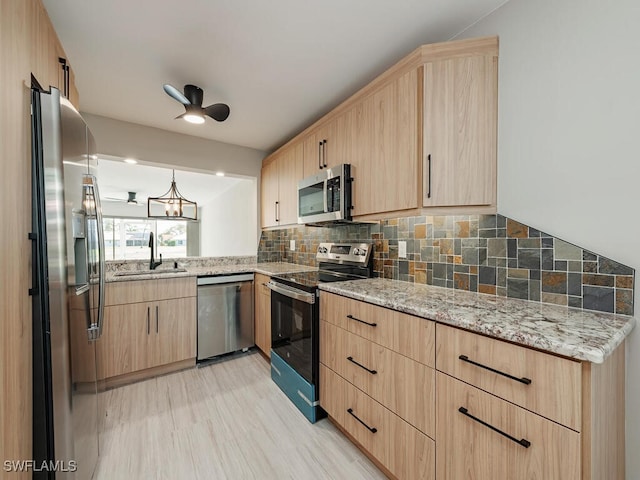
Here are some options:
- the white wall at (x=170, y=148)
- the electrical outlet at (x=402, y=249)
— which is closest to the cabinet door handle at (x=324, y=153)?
the electrical outlet at (x=402, y=249)

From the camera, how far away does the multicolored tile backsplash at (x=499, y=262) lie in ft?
3.75

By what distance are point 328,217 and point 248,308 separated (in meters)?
1.56

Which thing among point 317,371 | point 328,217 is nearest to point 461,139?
point 328,217

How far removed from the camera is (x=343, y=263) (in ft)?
8.33

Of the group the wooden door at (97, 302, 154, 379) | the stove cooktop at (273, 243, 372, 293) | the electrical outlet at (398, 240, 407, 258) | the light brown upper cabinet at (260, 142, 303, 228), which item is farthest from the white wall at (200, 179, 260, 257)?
the electrical outlet at (398, 240, 407, 258)

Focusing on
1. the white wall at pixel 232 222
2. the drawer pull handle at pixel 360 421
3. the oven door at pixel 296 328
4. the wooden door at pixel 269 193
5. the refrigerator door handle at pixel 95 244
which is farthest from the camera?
the white wall at pixel 232 222

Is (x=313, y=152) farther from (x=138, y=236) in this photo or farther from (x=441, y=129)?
(x=138, y=236)

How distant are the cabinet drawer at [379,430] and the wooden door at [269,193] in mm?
2030

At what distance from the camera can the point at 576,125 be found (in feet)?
3.86

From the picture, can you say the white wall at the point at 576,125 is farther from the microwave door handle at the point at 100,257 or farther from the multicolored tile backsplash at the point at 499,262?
the microwave door handle at the point at 100,257

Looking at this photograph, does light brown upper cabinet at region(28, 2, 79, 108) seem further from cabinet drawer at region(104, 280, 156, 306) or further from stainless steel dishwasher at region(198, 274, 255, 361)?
stainless steel dishwasher at region(198, 274, 255, 361)

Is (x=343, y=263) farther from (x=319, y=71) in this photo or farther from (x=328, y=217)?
(x=319, y=71)

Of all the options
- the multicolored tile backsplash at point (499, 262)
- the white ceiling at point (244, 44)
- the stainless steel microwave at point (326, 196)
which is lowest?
the multicolored tile backsplash at point (499, 262)

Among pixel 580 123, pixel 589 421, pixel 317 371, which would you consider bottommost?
pixel 317 371
